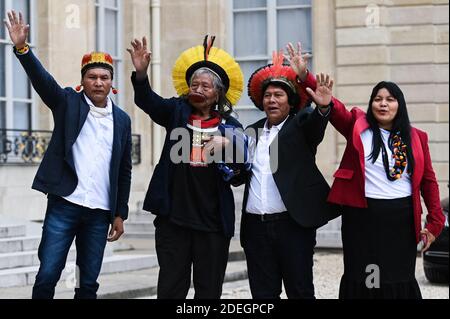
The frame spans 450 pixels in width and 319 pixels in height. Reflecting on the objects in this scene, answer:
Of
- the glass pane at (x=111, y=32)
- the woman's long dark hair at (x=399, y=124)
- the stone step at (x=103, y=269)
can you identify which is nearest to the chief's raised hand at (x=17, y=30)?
the woman's long dark hair at (x=399, y=124)

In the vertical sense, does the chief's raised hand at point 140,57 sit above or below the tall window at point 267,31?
below

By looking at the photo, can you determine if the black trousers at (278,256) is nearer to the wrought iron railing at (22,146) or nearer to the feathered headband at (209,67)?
the feathered headband at (209,67)

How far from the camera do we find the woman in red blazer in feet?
20.1

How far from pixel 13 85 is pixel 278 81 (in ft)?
29.1

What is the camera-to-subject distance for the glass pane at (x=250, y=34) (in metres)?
17.0

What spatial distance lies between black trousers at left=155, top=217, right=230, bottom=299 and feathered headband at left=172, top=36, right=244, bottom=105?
84cm

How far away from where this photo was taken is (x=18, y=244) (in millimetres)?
11680

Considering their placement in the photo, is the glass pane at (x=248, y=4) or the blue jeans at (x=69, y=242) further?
the glass pane at (x=248, y=4)

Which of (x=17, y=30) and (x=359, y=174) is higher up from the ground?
(x=17, y=30)

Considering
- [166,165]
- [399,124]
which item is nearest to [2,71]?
[166,165]

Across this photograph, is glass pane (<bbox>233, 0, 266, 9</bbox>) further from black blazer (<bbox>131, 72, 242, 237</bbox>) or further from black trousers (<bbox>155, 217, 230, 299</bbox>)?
black trousers (<bbox>155, 217, 230, 299</bbox>)

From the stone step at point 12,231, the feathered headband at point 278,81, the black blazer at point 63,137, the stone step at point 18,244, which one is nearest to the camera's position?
the black blazer at point 63,137

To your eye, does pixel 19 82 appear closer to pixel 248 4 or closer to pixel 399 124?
pixel 248 4

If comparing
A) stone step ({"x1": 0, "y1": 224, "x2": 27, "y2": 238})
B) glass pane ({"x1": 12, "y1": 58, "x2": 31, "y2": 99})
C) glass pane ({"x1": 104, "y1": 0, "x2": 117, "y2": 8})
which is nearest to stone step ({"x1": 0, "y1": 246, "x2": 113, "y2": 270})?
stone step ({"x1": 0, "y1": 224, "x2": 27, "y2": 238})
